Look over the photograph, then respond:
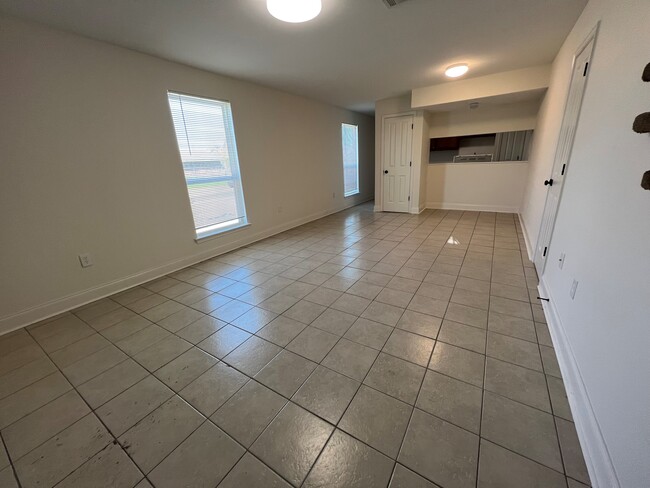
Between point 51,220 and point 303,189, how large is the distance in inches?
142

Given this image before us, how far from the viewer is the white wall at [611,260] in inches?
36.4

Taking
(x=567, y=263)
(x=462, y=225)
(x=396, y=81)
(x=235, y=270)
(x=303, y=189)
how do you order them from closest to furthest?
(x=567, y=263) → (x=235, y=270) → (x=396, y=81) → (x=462, y=225) → (x=303, y=189)

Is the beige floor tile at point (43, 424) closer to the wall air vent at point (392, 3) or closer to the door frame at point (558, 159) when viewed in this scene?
the wall air vent at point (392, 3)

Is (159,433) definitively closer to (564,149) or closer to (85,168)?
(85,168)

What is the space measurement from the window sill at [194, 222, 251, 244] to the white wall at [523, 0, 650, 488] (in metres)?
3.72

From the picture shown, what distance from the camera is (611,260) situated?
3.92ft

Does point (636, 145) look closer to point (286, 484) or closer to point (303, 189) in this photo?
point (286, 484)

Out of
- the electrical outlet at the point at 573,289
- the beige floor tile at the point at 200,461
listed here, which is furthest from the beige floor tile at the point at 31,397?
the electrical outlet at the point at 573,289

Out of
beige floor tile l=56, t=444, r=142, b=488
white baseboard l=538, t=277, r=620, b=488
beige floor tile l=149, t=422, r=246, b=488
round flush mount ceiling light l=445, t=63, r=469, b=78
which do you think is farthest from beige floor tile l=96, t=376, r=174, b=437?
round flush mount ceiling light l=445, t=63, r=469, b=78

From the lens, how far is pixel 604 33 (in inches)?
65.1

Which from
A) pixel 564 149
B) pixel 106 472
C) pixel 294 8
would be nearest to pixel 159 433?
pixel 106 472

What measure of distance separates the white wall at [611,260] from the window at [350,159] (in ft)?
15.6

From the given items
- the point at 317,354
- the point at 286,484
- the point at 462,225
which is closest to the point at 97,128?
the point at 317,354

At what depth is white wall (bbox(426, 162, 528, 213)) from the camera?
5.11 meters
